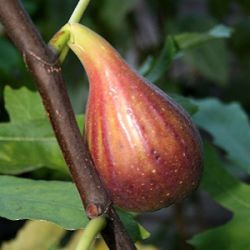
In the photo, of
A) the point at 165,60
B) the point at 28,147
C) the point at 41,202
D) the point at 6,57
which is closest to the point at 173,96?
the point at 165,60

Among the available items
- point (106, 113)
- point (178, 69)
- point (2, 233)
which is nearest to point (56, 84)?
point (106, 113)

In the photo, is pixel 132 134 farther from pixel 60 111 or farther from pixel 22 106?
pixel 22 106

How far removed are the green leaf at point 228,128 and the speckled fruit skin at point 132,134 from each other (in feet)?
1.48

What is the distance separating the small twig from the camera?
0.52m

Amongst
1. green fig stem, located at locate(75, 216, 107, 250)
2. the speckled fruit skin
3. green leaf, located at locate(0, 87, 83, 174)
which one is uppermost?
the speckled fruit skin

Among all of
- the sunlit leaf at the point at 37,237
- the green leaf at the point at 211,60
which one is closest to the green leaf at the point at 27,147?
Result: the sunlit leaf at the point at 37,237

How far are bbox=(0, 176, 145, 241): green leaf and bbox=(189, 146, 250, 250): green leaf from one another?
12 cm

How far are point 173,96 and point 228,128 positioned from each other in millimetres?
246

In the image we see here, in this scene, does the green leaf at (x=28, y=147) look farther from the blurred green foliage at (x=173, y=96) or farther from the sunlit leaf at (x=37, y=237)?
the sunlit leaf at (x=37, y=237)

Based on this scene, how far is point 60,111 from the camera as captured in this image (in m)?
0.53

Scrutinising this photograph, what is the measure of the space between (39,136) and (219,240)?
0.71 feet

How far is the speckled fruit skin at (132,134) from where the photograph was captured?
0.54 m

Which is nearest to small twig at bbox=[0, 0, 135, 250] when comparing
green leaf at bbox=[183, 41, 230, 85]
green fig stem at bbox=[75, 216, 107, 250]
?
green fig stem at bbox=[75, 216, 107, 250]

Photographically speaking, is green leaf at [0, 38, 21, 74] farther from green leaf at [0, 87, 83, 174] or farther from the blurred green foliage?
green leaf at [0, 87, 83, 174]
